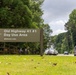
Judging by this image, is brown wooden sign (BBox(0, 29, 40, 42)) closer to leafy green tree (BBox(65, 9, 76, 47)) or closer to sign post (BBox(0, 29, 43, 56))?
sign post (BBox(0, 29, 43, 56))

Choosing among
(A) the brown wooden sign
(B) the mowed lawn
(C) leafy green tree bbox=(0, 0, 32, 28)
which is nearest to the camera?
(B) the mowed lawn

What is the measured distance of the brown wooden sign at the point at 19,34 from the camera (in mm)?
24953

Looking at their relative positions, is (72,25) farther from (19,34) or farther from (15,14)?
(19,34)

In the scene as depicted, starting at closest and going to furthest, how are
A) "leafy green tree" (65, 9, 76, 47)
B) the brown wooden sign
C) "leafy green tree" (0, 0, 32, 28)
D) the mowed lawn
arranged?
the mowed lawn
the brown wooden sign
"leafy green tree" (0, 0, 32, 28)
"leafy green tree" (65, 9, 76, 47)

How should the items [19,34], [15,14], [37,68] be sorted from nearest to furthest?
1. [37,68]
2. [19,34]
3. [15,14]

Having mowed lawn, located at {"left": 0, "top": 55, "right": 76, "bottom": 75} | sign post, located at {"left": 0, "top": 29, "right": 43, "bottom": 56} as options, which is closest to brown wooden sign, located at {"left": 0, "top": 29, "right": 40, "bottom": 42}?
sign post, located at {"left": 0, "top": 29, "right": 43, "bottom": 56}

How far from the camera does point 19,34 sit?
25.2 metres

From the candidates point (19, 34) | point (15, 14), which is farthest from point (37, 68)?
point (15, 14)

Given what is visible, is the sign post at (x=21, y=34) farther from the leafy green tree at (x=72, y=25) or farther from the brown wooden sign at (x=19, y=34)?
the leafy green tree at (x=72, y=25)

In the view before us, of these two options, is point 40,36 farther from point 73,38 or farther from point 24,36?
point 73,38

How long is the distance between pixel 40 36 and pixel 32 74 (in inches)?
628

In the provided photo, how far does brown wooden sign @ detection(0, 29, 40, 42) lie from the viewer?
25.0 metres

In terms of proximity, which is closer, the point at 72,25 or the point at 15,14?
the point at 15,14

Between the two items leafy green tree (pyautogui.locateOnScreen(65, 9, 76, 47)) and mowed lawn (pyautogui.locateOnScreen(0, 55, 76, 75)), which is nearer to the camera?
mowed lawn (pyautogui.locateOnScreen(0, 55, 76, 75))
